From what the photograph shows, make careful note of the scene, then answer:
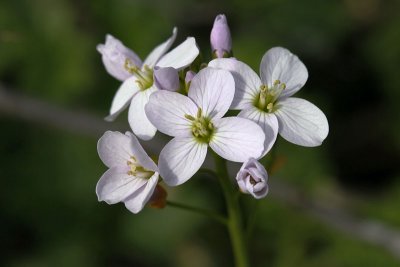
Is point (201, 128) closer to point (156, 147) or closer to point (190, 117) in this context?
point (190, 117)

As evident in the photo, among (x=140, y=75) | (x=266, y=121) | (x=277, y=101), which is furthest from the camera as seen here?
(x=140, y=75)

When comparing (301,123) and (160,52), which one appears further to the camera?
(160,52)


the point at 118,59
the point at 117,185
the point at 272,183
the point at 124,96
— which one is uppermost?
the point at 118,59

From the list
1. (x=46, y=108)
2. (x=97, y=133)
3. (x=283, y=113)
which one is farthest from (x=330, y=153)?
(x=283, y=113)

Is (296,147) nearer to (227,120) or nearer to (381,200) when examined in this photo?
(381,200)

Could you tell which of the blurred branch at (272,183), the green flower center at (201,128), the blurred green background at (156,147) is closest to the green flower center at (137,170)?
the green flower center at (201,128)

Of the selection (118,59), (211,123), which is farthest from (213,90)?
(118,59)

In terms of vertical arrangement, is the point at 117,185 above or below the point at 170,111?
below
